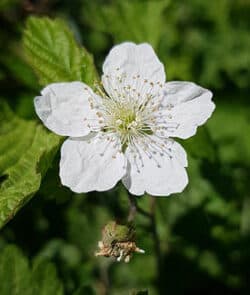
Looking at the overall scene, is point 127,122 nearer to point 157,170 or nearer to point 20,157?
point 157,170

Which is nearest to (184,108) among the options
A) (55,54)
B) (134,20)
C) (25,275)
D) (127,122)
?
(127,122)

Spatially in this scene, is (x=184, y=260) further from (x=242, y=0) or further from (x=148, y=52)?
(x=242, y=0)

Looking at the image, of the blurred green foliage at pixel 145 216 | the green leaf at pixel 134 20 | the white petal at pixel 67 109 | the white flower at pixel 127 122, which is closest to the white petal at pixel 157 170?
the white flower at pixel 127 122

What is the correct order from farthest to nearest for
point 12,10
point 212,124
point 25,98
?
point 12,10
point 212,124
point 25,98

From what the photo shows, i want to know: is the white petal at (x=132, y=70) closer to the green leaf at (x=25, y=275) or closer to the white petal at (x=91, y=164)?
the white petal at (x=91, y=164)

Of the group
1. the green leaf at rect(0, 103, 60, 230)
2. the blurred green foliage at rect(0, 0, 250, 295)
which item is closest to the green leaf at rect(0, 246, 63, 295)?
the blurred green foliage at rect(0, 0, 250, 295)

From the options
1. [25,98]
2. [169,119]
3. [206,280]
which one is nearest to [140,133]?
[169,119]

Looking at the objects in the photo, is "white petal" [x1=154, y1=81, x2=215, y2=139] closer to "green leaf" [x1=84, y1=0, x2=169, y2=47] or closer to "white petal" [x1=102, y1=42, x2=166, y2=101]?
"white petal" [x1=102, y1=42, x2=166, y2=101]
